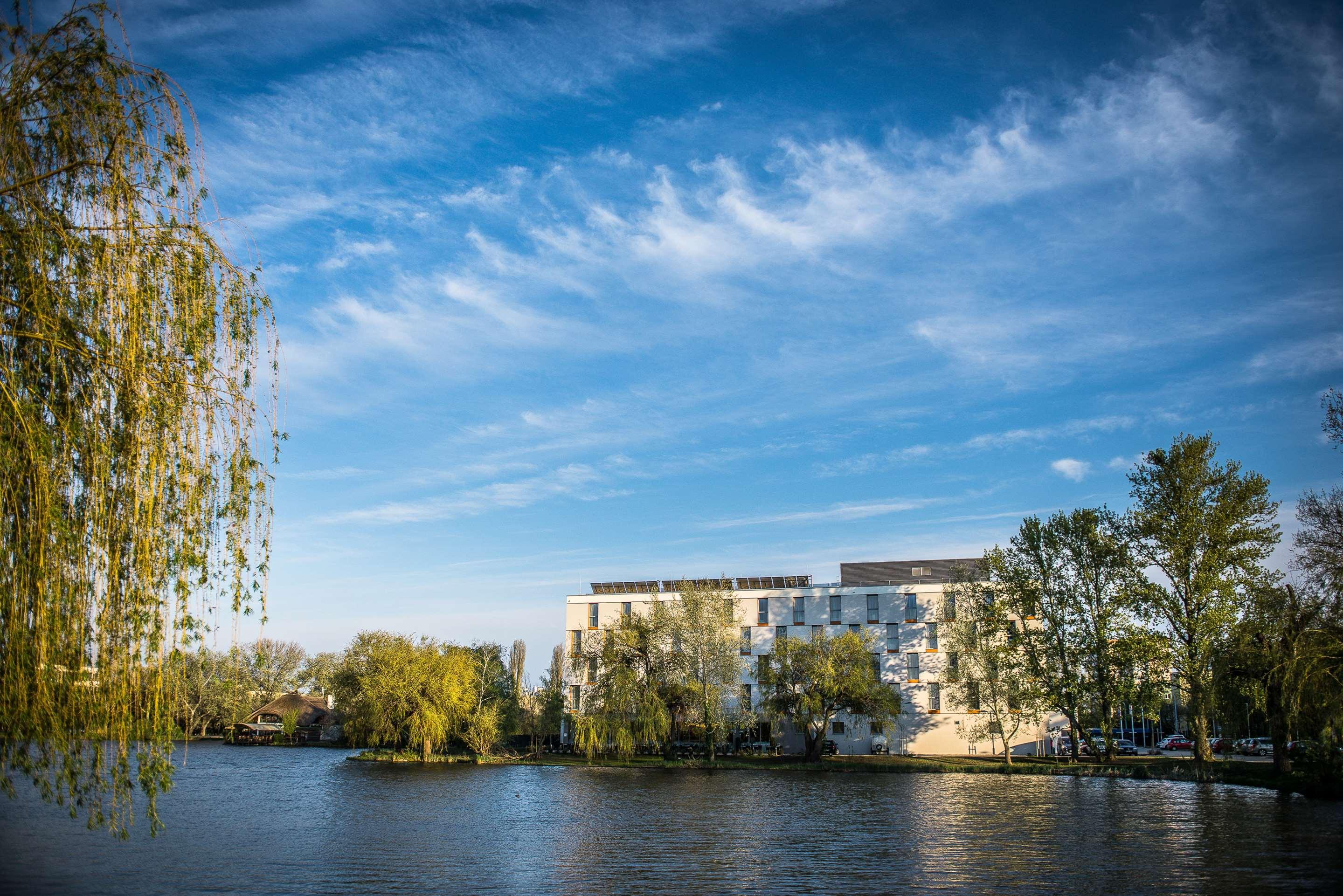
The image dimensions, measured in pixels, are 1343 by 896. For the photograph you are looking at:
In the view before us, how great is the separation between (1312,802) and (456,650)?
58.4 meters

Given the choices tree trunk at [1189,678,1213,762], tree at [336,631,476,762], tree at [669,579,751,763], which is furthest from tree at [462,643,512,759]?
tree trunk at [1189,678,1213,762]

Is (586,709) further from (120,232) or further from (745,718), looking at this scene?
(120,232)

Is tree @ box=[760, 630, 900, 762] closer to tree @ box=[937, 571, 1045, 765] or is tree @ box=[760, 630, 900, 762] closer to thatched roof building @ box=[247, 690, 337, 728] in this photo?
tree @ box=[937, 571, 1045, 765]

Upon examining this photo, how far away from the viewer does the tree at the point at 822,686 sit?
69688 millimetres

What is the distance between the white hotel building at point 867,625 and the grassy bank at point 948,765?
12.5 feet

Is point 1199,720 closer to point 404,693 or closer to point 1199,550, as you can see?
point 1199,550

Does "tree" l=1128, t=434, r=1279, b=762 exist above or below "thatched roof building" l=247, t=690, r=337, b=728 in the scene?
above

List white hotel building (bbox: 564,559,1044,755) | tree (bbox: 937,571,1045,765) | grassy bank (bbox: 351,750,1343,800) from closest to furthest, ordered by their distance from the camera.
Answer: grassy bank (bbox: 351,750,1343,800) → tree (bbox: 937,571,1045,765) → white hotel building (bbox: 564,559,1044,755)

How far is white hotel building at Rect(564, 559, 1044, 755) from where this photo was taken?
82750 mm

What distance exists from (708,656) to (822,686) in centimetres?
958

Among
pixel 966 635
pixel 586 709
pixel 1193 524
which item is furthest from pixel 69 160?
pixel 966 635

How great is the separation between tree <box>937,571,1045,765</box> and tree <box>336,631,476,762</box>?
132ft

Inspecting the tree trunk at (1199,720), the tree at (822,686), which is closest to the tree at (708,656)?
the tree at (822,686)

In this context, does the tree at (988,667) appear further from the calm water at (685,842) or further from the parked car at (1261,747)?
the parked car at (1261,747)
